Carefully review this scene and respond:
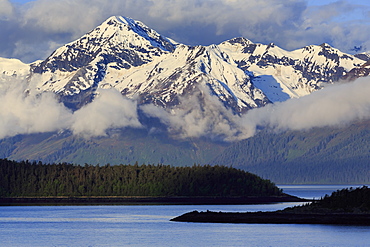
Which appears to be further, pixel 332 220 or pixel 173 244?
pixel 332 220

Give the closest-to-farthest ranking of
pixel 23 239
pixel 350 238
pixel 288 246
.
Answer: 1. pixel 288 246
2. pixel 350 238
3. pixel 23 239

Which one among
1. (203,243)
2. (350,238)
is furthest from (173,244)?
(350,238)

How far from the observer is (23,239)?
598 feet

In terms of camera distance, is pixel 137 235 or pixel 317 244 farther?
pixel 137 235

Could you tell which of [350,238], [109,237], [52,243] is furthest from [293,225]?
[52,243]

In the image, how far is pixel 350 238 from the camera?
168 metres

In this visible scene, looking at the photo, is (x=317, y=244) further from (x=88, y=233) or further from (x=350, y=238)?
(x=88, y=233)

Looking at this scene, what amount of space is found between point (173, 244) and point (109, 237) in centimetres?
2267

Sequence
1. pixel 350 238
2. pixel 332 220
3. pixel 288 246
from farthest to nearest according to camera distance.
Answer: pixel 332 220 → pixel 350 238 → pixel 288 246

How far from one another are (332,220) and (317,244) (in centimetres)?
3907

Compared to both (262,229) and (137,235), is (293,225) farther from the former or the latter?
(137,235)

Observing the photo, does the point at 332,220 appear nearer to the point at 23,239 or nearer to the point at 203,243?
the point at 203,243

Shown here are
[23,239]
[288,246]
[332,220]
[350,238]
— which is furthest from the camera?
[332,220]

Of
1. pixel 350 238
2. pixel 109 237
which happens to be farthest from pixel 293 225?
pixel 109 237
